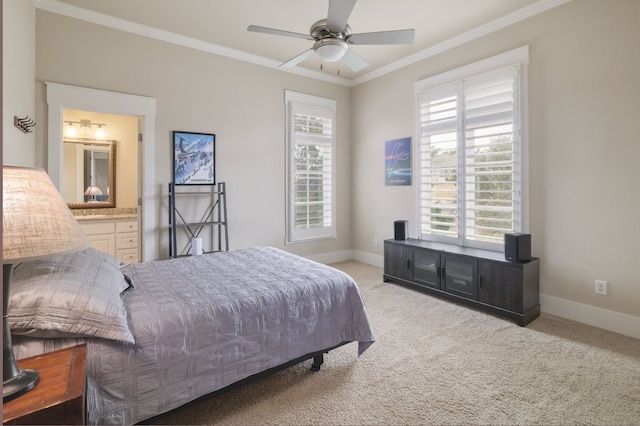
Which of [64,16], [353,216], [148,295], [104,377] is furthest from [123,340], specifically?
[353,216]

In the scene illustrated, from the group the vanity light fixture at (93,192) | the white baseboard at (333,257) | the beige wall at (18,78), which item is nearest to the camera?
the beige wall at (18,78)

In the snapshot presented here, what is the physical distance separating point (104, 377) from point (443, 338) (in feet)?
8.22

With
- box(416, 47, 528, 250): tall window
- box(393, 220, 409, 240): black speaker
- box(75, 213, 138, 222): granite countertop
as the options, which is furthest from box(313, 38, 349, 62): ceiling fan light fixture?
box(75, 213, 138, 222): granite countertop

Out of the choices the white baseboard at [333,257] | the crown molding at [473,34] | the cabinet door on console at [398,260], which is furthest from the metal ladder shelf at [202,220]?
the crown molding at [473,34]

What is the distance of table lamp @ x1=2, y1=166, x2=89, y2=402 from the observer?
114cm

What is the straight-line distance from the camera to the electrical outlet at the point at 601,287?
3129 millimetres

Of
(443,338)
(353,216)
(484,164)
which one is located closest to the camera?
(443,338)

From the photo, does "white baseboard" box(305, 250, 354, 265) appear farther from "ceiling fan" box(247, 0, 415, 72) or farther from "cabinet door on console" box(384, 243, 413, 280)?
"ceiling fan" box(247, 0, 415, 72)

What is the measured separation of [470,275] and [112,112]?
4.28 m

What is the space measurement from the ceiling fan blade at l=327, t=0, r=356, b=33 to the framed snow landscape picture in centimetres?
228

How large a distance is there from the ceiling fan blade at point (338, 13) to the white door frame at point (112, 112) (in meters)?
2.40

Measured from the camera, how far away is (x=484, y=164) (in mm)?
3918

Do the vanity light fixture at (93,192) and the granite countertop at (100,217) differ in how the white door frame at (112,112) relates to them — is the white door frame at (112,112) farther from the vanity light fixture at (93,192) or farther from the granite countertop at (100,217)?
the vanity light fixture at (93,192)

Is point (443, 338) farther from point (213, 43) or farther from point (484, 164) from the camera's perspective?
point (213, 43)
